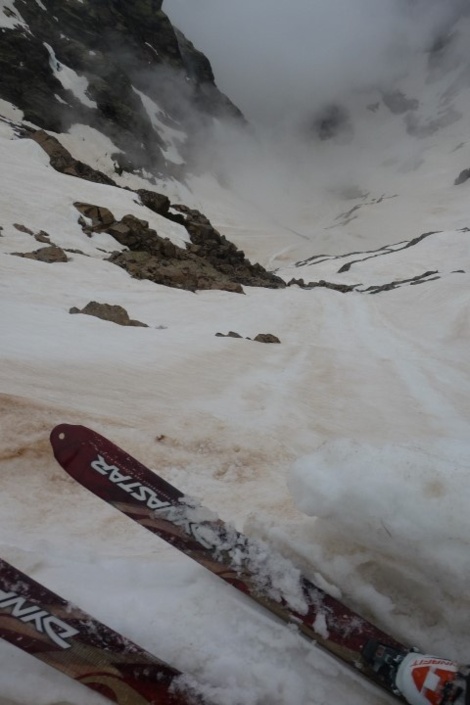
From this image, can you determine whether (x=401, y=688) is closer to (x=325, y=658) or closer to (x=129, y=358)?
(x=325, y=658)

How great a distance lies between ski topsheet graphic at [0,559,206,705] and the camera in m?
1.27

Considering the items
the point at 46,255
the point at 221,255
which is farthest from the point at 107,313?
the point at 221,255

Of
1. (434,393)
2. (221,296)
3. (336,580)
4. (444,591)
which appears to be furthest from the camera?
(221,296)

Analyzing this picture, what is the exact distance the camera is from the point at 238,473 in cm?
316

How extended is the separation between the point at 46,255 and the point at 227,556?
43.7ft

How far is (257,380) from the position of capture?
20.6 ft

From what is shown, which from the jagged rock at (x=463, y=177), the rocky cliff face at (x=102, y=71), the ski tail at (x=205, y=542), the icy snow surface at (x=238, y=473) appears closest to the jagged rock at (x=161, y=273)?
the icy snow surface at (x=238, y=473)

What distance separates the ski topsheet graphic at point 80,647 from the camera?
1.27m

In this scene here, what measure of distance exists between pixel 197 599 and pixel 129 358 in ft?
14.8

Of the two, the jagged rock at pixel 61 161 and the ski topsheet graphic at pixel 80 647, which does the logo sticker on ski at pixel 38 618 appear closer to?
the ski topsheet graphic at pixel 80 647

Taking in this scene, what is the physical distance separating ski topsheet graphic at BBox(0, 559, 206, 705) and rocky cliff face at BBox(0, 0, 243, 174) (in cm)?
5324

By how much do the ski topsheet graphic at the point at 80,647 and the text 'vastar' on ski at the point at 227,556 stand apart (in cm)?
35

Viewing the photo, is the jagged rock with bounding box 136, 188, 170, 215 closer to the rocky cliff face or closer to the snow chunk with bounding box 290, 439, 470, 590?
the snow chunk with bounding box 290, 439, 470, 590

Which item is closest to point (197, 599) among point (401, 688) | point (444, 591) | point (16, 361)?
point (401, 688)
